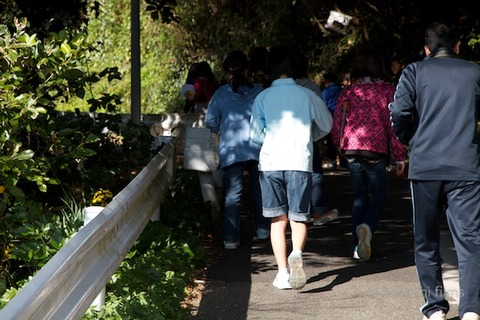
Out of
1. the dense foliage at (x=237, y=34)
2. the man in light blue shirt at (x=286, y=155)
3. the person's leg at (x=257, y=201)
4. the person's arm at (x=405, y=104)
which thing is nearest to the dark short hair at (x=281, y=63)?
the man in light blue shirt at (x=286, y=155)

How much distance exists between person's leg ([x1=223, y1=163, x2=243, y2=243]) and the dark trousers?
354 cm

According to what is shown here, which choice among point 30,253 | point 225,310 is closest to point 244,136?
point 225,310

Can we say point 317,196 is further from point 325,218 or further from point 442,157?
point 442,157

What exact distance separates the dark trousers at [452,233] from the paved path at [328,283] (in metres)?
0.56

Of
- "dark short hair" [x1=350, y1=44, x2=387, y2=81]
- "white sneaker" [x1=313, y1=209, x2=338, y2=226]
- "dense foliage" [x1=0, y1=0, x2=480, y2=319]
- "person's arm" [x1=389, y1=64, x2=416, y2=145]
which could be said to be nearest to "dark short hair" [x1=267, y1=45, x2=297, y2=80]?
"dark short hair" [x1=350, y1=44, x2=387, y2=81]

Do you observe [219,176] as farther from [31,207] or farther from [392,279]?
[31,207]

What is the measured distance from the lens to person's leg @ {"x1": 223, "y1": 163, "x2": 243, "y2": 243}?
9914 millimetres

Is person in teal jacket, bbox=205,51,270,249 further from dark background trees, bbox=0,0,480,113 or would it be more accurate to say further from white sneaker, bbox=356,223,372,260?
dark background trees, bbox=0,0,480,113

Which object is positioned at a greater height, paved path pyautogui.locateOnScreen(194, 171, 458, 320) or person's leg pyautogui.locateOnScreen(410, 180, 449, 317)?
person's leg pyautogui.locateOnScreen(410, 180, 449, 317)

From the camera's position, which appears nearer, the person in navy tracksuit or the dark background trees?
the person in navy tracksuit

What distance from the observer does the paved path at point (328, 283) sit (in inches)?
281

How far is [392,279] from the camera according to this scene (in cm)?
831

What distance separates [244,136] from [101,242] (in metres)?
4.66

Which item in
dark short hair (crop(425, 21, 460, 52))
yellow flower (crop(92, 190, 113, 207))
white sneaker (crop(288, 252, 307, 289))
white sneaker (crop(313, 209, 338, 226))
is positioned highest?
dark short hair (crop(425, 21, 460, 52))
